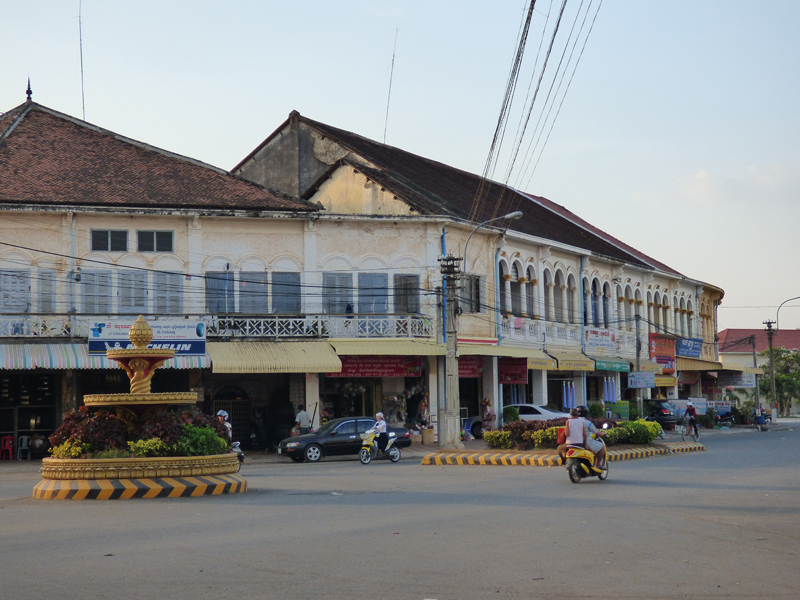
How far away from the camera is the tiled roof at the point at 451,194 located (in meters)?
35.5

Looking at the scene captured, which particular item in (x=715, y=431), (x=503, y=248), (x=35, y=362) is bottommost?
(x=715, y=431)

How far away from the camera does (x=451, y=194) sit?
39781 millimetres

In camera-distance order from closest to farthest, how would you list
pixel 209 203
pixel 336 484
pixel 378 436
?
pixel 336 484 → pixel 378 436 → pixel 209 203

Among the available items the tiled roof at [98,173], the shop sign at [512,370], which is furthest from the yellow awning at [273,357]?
the shop sign at [512,370]

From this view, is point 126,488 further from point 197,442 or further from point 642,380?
point 642,380

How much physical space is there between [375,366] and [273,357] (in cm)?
360

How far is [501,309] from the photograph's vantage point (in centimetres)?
3659

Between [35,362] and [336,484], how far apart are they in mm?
13428

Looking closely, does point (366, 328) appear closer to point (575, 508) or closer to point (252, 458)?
point (252, 458)

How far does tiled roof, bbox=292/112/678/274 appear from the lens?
1398 inches

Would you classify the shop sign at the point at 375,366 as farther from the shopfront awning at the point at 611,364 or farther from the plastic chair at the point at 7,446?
the shopfront awning at the point at 611,364

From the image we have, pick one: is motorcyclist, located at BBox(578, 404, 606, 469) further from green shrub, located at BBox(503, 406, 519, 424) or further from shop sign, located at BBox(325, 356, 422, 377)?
green shrub, located at BBox(503, 406, 519, 424)

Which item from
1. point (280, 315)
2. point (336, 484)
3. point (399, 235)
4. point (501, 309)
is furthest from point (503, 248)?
point (336, 484)

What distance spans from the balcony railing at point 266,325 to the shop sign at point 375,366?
728 millimetres
